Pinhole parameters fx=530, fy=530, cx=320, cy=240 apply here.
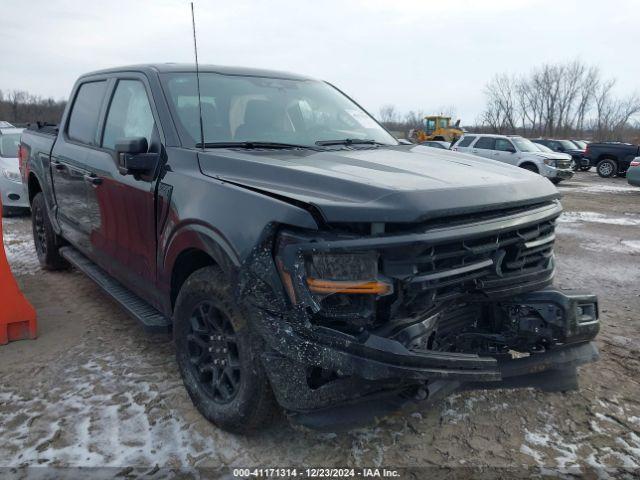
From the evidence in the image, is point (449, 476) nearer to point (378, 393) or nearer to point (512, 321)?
point (378, 393)

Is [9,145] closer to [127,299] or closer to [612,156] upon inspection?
[127,299]

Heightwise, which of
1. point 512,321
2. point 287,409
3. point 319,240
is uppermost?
point 319,240

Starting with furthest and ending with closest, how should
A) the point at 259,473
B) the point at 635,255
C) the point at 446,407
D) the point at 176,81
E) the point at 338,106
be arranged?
the point at 635,255 → the point at 338,106 → the point at 176,81 → the point at 446,407 → the point at 259,473

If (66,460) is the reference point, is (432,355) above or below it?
above

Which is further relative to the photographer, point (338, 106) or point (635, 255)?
point (635, 255)

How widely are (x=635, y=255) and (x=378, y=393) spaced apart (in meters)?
6.35

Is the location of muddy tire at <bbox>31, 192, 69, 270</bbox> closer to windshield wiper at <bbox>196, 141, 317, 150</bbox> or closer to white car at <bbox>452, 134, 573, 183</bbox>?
windshield wiper at <bbox>196, 141, 317, 150</bbox>

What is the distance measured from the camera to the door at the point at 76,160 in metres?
4.15

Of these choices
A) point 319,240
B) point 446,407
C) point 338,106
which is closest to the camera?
point 319,240

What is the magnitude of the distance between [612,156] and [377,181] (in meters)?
23.8

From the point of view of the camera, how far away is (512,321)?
2629mm

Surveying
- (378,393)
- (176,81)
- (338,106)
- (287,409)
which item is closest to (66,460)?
(287,409)

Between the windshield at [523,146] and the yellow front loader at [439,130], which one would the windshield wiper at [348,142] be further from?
the yellow front loader at [439,130]

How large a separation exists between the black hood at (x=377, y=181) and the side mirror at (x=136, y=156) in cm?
37
